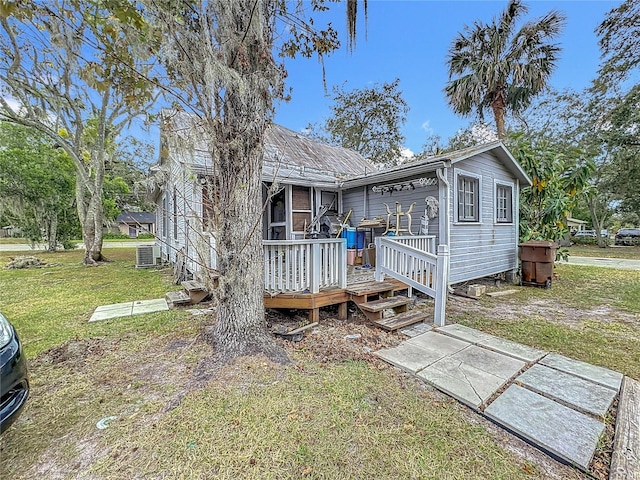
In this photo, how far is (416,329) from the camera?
13.8ft

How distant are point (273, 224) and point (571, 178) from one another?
9.15 metres

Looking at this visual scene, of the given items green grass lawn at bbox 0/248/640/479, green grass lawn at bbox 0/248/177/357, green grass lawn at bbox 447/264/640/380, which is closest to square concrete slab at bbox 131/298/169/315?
green grass lawn at bbox 0/248/177/357

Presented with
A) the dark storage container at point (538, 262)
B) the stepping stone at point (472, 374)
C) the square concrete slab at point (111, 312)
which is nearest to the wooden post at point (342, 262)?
the stepping stone at point (472, 374)

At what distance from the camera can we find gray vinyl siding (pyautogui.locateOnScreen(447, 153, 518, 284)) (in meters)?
6.36

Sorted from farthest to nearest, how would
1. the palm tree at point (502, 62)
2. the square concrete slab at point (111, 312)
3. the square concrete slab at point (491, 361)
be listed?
1. the palm tree at point (502, 62)
2. the square concrete slab at point (111, 312)
3. the square concrete slab at point (491, 361)

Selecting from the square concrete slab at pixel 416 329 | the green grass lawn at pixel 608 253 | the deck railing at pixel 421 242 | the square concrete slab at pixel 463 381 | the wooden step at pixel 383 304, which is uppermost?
the deck railing at pixel 421 242

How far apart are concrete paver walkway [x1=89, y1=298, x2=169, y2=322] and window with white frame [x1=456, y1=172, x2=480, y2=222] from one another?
6.53m

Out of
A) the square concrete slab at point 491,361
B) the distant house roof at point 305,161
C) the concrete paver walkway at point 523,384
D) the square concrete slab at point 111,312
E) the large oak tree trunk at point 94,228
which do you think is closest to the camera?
the concrete paver walkway at point 523,384

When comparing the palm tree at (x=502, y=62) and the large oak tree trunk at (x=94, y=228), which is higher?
the palm tree at (x=502, y=62)

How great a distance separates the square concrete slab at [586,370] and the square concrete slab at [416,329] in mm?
1364

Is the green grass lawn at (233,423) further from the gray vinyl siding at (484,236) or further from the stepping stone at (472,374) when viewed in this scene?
the gray vinyl siding at (484,236)

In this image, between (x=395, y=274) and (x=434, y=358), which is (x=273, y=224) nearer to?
(x=395, y=274)

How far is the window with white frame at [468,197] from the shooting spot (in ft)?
21.2

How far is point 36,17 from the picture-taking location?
3.01 meters
